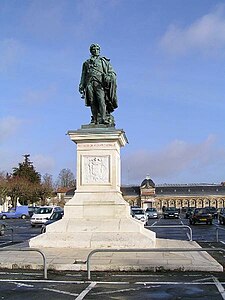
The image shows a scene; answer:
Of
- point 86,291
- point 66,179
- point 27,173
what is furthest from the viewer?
point 66,179

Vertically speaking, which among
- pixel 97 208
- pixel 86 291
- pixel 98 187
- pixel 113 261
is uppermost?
pixel 98 187

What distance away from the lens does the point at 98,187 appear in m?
15.9

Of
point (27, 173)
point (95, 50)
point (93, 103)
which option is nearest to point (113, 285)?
point (93, 103)

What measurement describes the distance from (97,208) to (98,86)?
4.19 meters

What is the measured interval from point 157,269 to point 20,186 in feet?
267

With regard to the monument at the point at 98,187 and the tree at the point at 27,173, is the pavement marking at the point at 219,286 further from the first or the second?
the tree at the point at 27,173

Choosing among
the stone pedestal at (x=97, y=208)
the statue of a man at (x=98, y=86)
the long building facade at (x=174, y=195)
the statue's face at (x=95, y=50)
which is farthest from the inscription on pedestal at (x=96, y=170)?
the long building facade at (x=174, y=195)

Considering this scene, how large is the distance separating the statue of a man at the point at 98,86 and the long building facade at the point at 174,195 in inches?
5341

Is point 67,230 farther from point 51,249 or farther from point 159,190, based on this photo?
point 159,190

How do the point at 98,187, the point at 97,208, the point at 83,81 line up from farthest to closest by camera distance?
the point at 83,81
the point at 98,187
the point at 97,208

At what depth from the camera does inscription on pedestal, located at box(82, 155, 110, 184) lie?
15906 millimetres

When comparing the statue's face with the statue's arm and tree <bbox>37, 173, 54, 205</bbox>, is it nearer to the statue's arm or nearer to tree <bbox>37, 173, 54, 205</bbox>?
the statue's arm

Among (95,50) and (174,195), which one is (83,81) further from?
(174,195)

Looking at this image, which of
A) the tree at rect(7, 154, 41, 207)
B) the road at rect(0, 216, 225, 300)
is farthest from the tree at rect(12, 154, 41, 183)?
the road at rect(0, 216, 225, 300)
